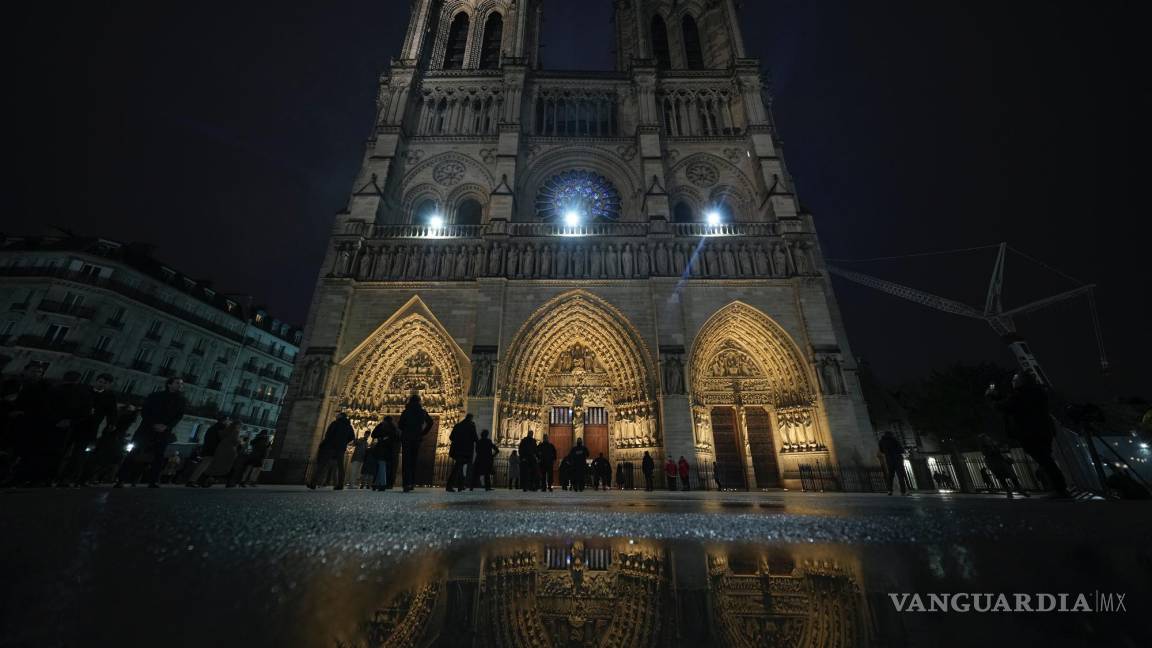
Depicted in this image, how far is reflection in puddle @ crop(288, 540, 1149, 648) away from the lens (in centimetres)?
68

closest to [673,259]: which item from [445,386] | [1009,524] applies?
[445,386]

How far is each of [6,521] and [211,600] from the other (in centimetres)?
171

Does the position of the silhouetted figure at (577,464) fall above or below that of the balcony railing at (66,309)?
below

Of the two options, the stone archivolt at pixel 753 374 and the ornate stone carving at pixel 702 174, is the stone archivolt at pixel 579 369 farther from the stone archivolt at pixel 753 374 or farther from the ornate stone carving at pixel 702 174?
the ornate stone carving at pixel 702 174

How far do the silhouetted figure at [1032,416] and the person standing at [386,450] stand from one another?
7.37 metres

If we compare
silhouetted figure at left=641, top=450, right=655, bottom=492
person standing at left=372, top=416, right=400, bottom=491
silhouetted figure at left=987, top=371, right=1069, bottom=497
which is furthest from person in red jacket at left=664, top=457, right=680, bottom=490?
silhouetted figure at left=987, top=371, right=1069, bottom=497

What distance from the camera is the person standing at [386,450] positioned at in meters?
6.02

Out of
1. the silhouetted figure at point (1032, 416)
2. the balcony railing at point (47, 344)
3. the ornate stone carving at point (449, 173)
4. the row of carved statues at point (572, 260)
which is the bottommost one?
the silhouetted figure at point (1032, 416)

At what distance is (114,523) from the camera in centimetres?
163

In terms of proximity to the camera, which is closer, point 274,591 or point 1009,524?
point 274,591

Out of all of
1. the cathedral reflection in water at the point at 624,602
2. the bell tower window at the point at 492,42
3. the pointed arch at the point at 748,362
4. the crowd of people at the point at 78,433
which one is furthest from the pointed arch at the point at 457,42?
the cathedral reflection in water at the point at 624,602

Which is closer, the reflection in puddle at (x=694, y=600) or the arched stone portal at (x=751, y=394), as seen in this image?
the reflection in puddle at (x=694, y=600)

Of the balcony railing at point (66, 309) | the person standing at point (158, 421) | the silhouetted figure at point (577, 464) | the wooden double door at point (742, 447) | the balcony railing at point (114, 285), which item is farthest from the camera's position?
the balcony railing at point (114, 285)

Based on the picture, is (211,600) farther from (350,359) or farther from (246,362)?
(246,362)
